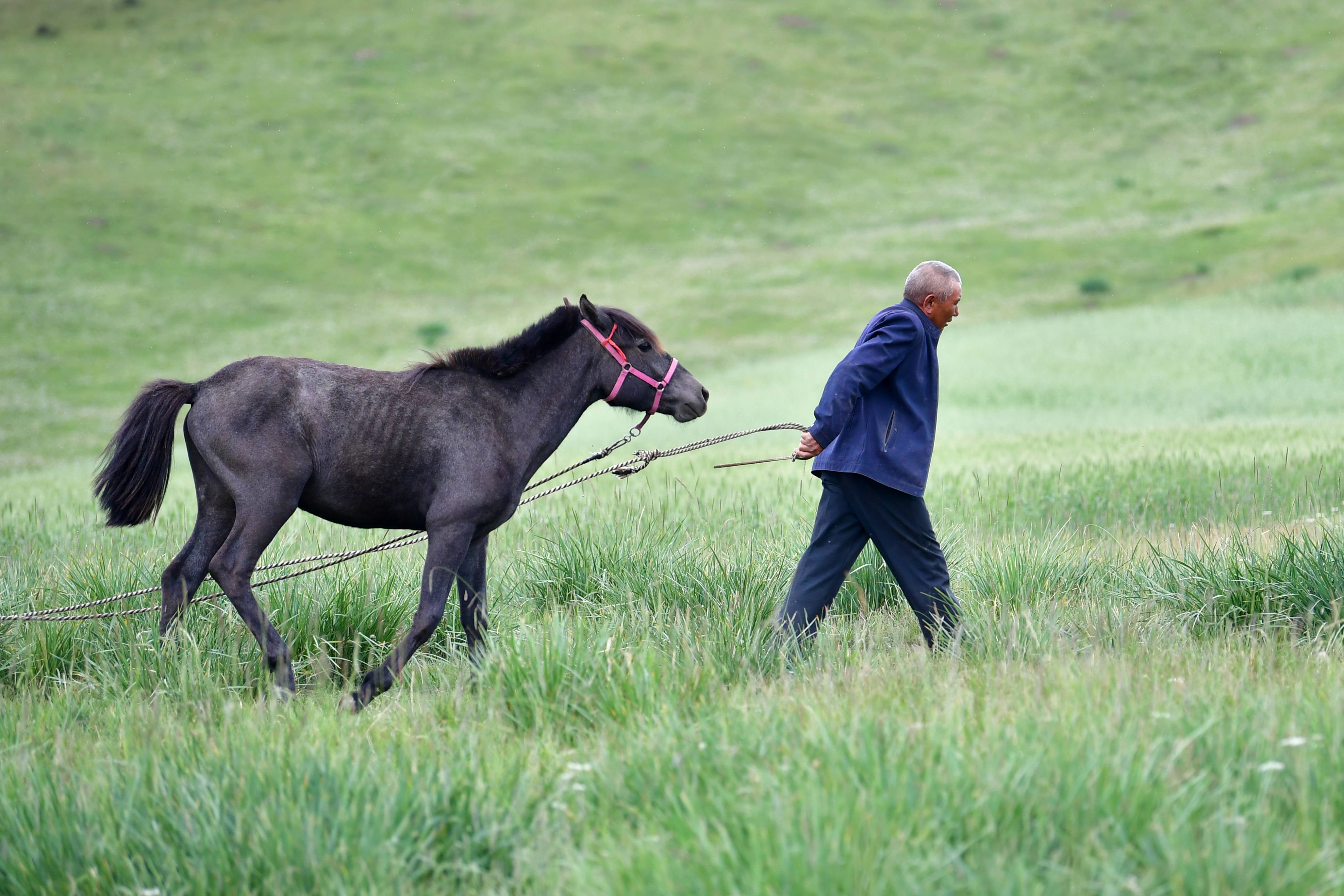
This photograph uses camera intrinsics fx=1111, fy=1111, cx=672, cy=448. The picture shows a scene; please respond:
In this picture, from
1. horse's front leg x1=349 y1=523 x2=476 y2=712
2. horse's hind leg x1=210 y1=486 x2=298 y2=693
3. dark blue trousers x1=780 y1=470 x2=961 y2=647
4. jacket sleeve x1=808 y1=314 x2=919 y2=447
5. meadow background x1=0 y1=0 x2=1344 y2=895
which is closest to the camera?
meadow background x1=0 y1=0 x2=1344 y2=895

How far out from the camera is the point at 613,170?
160 ft

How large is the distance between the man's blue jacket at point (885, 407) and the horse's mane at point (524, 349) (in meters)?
0.98

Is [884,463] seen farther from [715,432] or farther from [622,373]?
[715,432]

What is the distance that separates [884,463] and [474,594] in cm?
207

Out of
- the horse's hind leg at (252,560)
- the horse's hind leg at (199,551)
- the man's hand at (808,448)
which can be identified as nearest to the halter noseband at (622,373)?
the man's hand at (808,448)

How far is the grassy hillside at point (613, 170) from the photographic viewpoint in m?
33.6

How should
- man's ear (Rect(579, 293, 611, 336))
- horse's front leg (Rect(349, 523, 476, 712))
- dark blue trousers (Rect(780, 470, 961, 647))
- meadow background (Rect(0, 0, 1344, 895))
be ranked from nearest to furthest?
meadow background (Rect(0, 0, 1344, 895))
horse's front leg (Rect(349, 523, 476, 712))
dark blue trousers (Rect(780, 470, 961, 647))
man's ear (Rect(579, 293, 611, 336))

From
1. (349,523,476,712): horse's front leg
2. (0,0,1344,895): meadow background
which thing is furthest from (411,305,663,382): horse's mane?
(0,0,1344,895): meadow background

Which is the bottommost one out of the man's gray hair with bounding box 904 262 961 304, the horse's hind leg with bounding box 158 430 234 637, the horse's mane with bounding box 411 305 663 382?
the horse's hind leg with bounding box 158 430 234 637

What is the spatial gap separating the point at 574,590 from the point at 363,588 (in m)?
1.17

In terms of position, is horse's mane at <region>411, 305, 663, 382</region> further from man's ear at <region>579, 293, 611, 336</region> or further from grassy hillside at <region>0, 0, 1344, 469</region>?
grassy hillside at <region>0, 0, 1344, 469</region>

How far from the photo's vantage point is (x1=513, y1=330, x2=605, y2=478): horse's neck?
5504 millimetres

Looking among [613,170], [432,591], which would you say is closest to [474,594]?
[432,591]

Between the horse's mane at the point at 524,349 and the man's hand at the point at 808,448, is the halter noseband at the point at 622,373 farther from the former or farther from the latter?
the man's hand at the point at 808,448
